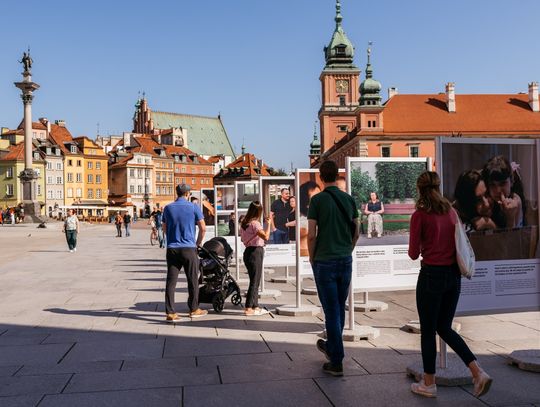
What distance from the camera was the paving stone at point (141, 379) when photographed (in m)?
5.68

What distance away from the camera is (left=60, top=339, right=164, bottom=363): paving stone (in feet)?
22.5

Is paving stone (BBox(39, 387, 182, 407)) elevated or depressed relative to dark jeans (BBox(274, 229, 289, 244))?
depressed

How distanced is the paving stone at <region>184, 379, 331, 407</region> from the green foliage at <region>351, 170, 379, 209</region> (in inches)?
116

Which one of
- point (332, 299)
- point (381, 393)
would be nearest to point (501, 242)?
point (332, 299)

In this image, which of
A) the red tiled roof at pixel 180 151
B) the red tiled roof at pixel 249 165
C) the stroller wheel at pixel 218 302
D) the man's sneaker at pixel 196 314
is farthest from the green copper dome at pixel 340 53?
the man's sneaker at pixel 196 314

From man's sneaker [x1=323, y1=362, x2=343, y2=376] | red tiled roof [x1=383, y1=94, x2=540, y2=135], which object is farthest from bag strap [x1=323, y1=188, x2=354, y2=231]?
red tiled roof [x1=383, y1=94, x2=540, y2=135]

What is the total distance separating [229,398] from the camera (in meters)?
5.27

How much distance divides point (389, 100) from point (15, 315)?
7659 centimetres

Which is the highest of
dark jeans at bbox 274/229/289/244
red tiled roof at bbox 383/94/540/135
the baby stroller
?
red tiled roof at bbox 383/94/540/135

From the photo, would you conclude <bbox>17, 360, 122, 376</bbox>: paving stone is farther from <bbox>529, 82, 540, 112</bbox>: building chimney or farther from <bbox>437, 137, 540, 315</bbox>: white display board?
<bbox>529, 82, 540, 112</bbox>: building chimney

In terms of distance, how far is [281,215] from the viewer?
11211 mm

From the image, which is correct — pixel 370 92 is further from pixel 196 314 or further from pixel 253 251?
pixel 196 314

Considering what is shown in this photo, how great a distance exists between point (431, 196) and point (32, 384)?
3.88 meters

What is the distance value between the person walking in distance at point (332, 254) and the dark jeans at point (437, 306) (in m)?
0.91
